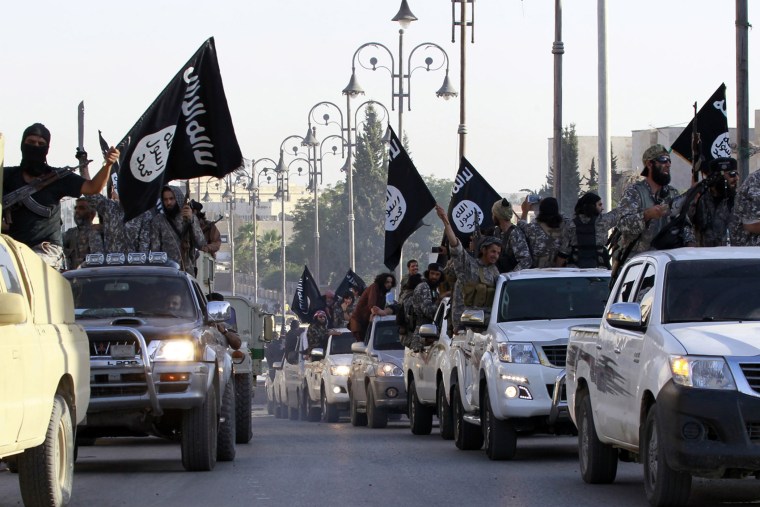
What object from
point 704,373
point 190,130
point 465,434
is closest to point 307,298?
point 190,130

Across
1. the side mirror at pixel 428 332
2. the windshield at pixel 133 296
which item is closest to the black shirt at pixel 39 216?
the windshield at pixel 133 296

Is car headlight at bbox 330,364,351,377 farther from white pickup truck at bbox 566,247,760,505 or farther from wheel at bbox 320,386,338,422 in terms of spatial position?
white pickup truck at bbox 566,247,760,505

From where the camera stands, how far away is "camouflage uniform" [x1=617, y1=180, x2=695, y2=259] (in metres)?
13.7

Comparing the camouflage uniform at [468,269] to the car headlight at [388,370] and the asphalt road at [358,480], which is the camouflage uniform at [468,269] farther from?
the car headlight at [388,370]

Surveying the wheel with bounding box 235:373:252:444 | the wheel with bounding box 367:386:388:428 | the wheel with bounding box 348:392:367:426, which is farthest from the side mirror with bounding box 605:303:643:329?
the wheel with bounding box 348:392:367:426

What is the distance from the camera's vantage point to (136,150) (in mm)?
17922

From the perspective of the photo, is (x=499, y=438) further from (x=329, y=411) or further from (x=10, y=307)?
(x=329, y=411)

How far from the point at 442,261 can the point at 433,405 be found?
4814mm

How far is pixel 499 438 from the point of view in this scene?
1473 cm

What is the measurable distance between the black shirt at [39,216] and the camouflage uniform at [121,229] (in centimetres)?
587

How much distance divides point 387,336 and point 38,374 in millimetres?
15158

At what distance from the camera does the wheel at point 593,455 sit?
11.8 m

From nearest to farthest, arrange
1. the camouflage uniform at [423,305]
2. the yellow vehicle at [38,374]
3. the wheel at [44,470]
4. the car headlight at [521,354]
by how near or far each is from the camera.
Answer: the yellow vehicle at [38,374] < the wheel at [44,470] < the car headlight at [521,354] < the camouflage uniform at [423,305]

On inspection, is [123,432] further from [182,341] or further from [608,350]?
[608,350]
